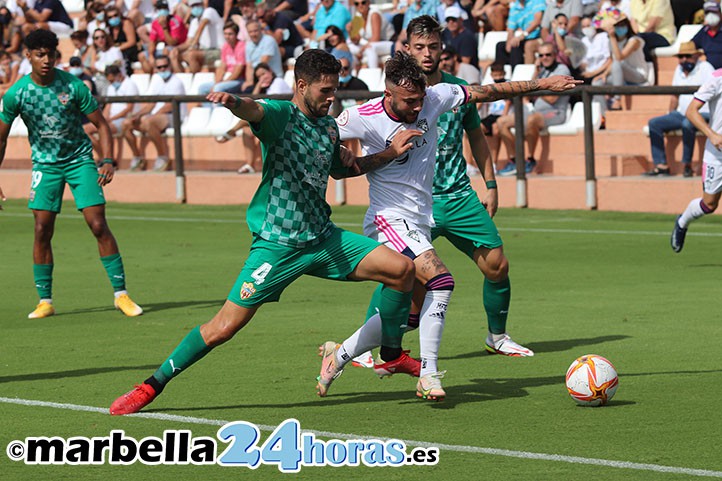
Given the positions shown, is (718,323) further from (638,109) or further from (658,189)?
(638,109)

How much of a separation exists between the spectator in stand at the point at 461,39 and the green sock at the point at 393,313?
13971 mm

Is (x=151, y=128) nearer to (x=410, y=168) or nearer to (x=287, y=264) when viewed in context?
(x=410, y=168)

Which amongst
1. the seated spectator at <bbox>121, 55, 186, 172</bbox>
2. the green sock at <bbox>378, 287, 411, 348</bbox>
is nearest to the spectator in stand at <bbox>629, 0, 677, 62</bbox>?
the seated spectator at <bbox>121, 55, 186, 172</bbox>

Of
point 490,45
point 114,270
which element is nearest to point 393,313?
point 114,270

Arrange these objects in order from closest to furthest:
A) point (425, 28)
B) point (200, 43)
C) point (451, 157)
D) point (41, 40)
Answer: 1. point (425, 28)
2. point (451, 157)
3. point (41, 40)
4. point (200, 43)

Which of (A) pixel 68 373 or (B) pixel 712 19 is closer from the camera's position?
(A) pixel 68 373

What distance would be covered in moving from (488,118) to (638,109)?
218 centimetres

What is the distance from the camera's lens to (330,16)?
987 inches

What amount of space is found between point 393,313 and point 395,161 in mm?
1003

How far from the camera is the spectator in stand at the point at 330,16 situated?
24953mm

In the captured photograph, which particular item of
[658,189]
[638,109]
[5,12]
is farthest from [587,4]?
[5,12]

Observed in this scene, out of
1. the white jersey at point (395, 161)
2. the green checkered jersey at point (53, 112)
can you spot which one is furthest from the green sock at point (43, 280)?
the white jersey at point (395, 161)

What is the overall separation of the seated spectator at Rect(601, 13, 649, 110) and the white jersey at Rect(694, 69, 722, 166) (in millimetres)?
6557

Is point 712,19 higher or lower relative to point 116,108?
higher
